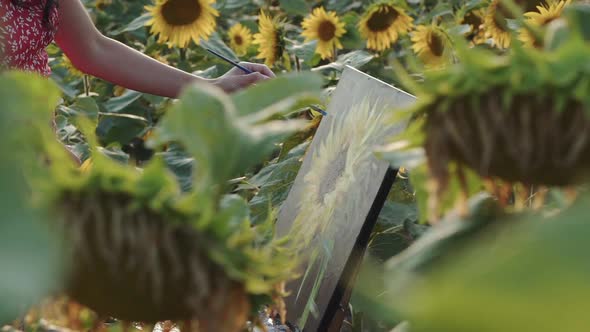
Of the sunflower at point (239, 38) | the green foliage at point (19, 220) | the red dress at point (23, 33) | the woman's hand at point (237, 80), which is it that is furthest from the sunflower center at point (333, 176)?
the sunflower at point (239, 38)

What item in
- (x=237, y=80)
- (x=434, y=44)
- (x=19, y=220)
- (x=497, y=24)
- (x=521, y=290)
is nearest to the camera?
(x=521, y=290)

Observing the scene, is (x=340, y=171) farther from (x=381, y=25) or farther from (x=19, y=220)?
(x=381, y=25)

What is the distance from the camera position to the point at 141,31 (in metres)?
2.88

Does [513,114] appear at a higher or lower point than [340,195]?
higher

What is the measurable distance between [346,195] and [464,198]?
68 cm

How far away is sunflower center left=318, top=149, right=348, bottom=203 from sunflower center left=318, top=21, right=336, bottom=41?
1.12 meters

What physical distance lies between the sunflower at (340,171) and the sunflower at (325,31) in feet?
3.44

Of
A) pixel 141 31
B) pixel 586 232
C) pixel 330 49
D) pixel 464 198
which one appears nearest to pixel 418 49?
pixel 330 49

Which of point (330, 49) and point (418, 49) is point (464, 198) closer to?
point (418, 49)

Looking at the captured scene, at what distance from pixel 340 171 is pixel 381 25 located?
3.91 ft

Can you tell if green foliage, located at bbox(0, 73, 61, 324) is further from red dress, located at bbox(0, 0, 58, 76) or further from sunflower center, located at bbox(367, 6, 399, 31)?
sunflower center, located at bbox(367, 6, 399, 31)

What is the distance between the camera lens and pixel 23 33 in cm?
149

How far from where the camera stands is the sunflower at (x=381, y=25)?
7.52 feet

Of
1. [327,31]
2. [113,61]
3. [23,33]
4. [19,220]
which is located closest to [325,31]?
[327,31]
